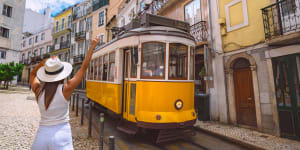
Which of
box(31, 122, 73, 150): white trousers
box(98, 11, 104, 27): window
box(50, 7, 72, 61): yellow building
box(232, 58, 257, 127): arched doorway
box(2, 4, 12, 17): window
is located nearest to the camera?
box(31, 122, 73, 150): white trousers

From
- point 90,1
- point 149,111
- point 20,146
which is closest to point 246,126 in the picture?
point 149,111

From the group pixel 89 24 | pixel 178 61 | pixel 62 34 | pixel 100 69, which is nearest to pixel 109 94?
pixel 100 69

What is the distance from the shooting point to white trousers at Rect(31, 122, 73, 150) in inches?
62.4

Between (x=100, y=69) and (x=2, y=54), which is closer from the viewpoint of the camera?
(x=100, y=69)

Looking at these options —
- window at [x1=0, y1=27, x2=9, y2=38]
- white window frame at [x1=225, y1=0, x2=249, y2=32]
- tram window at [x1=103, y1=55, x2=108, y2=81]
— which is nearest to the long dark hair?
tram window at [x1=103, y1=55, x2=108, y2=81]

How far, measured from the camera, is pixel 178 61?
4539 mm

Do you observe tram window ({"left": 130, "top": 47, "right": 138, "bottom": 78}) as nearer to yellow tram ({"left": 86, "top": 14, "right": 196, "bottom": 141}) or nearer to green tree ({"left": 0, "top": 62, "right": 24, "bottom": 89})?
yellow tram ({"left": 86, "top": 14, "right": 196, "bottom": 141})

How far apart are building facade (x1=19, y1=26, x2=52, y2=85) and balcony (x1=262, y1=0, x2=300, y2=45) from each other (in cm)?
3721

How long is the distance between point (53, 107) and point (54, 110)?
1.5 inches

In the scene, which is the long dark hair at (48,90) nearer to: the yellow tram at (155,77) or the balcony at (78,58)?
the yellow tram at (155,77)

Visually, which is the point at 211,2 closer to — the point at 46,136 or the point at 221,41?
the point at 221,41

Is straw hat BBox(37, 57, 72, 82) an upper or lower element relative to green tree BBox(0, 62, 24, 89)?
lower

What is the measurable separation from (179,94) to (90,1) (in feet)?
94.2

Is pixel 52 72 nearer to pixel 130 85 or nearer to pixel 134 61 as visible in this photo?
pixel 134 61
